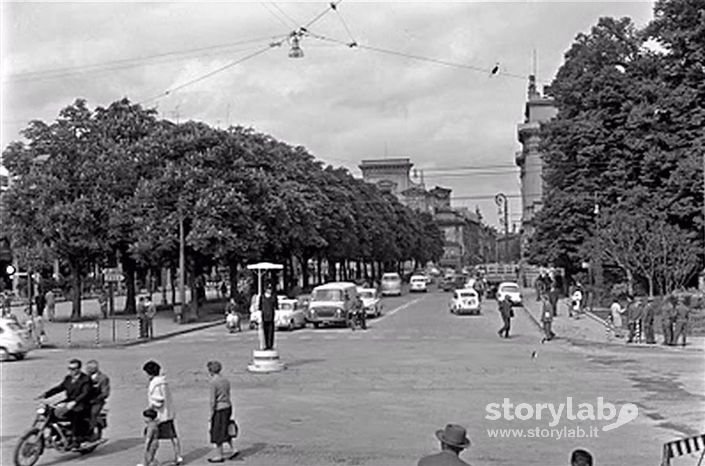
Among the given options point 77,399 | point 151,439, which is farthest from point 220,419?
point 77,399

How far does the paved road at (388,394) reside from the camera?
47.2 ft

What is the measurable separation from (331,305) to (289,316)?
2.05 m

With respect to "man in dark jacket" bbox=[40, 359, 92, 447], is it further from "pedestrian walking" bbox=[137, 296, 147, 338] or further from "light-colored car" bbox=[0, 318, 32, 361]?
"pedestrian walking" bbox=[137, 296, 147, 338]

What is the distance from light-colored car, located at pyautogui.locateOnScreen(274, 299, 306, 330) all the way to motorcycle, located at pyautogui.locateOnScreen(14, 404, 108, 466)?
1204 inches

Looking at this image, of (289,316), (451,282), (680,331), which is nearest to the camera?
(680,331)

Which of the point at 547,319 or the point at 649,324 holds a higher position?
the point at 547,319

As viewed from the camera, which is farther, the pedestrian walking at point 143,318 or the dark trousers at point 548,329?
the pedestrian walking at point 143,318

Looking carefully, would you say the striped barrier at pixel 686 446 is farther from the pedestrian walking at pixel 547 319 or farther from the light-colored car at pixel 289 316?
the light-colored car at pixel 289 316

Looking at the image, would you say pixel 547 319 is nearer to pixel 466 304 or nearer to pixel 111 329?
pixel 466 304

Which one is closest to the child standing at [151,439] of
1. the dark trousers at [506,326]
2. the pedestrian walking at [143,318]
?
the dark trousers at [506,326]

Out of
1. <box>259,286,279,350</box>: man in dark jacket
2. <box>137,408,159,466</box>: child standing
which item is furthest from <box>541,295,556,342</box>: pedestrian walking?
<box>137,408,159,466</box>: child standing

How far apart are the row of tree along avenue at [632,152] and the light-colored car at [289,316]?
1595cm

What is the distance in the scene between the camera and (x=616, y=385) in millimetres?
22406

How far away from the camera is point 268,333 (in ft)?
86.0
